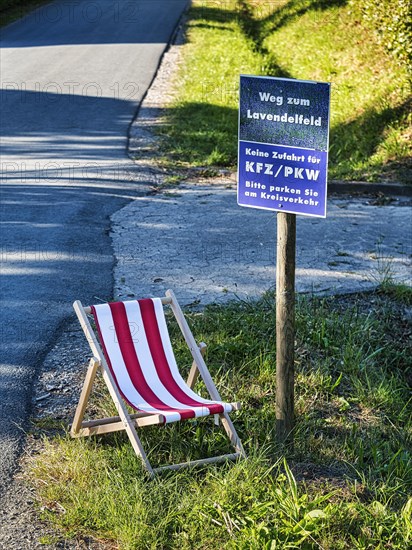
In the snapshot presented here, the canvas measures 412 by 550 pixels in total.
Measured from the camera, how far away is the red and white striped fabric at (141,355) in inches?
180

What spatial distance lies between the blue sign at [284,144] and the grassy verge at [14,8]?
2225 centimetres

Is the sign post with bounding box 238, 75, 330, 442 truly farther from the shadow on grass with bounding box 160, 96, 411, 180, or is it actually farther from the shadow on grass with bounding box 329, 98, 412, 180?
the shadow on grass with bounding box 329, 98, 412, 180

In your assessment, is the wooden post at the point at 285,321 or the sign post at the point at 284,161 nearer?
the sign post at the point at 284,161

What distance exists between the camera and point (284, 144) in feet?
14.0

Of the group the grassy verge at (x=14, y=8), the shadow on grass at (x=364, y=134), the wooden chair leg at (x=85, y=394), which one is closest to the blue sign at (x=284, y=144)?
the wooden chair leg at (x=85, y=394)

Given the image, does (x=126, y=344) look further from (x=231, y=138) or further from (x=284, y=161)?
(x=231, y=138)

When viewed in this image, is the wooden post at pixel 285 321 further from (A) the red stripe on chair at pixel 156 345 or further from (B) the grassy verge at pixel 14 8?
(B) the grassy verge at pixel 14 8

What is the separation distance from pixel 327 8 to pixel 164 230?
12.1 metres

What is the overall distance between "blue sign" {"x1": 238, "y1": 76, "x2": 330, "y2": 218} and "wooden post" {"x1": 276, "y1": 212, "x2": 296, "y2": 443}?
15 centimetres

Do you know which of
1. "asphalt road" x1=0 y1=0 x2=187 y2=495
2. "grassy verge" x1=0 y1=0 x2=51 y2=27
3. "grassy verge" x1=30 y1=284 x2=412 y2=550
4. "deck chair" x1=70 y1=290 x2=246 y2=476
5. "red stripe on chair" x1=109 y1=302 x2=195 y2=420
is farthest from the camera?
"grassy verge" x1=0 y1=0 x2=51 y2=27

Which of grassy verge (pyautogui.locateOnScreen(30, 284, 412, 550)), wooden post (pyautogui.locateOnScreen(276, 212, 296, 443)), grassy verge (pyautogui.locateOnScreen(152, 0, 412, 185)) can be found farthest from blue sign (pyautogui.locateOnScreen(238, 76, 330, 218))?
grassy verge (pyautogui.locateOnScreen(152, 0, 412, 185))

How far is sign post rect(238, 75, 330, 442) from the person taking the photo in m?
4.17

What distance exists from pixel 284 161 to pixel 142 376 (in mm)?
1413

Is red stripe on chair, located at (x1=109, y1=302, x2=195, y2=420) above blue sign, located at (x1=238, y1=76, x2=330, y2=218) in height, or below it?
below
